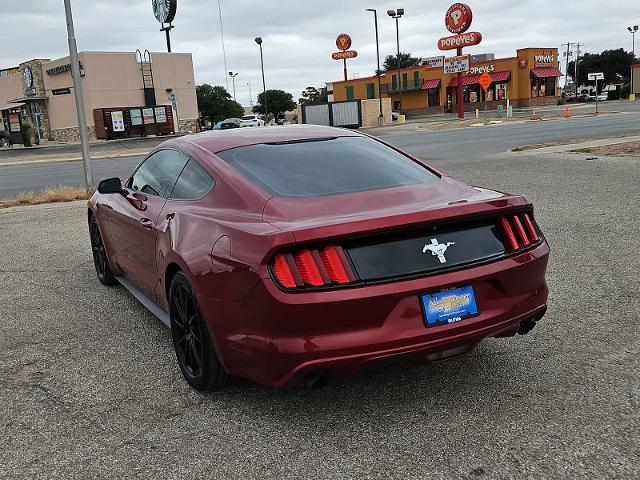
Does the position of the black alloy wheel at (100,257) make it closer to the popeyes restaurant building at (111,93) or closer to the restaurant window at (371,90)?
the popeyes restaurant building at (111,93)

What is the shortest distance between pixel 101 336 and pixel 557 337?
10.9 ft

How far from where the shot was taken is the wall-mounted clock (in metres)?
61.0

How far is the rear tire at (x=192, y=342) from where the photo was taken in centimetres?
362

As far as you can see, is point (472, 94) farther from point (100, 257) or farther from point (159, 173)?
point (159, 173)

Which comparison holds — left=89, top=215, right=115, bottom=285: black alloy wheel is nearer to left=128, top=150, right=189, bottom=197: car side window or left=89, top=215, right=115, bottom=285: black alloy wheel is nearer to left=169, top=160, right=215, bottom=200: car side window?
left=128, top=150, right=189, bottom=197: car side window

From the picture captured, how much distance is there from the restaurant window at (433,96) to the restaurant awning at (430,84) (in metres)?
0.78

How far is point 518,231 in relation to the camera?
3.59 metres

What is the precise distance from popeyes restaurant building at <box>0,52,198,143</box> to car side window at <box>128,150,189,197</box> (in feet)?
164

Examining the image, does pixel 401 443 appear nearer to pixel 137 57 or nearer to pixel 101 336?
pixel 101 336

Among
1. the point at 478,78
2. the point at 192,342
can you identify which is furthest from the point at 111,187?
the point at 478,78

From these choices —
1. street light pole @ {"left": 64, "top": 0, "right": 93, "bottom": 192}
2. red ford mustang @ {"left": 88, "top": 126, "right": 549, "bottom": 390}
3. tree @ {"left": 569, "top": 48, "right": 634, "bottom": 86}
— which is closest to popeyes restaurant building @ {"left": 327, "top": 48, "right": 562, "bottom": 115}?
tree @ {"left": 569, "top": 48, "right": 634, "bottom": 86}

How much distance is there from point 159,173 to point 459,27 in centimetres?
5554

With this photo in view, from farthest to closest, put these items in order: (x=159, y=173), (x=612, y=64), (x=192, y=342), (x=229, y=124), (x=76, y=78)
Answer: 1. (x=612, y=64)
2. (x=229, y=124)
3. (x=76, y=78)
4. (x=159, y=173)
5. (x=192, y=342)

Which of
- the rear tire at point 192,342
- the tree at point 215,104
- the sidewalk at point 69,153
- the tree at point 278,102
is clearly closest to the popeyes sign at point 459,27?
the sidewalk at point 69,153
